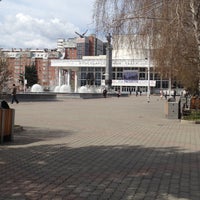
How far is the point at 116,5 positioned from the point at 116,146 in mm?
6053

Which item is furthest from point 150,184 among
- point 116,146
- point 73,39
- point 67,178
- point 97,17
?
point 73,39

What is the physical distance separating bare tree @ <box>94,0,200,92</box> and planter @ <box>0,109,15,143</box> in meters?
5.14

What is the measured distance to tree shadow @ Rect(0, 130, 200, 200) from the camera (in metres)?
6.63

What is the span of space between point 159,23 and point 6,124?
768 cm

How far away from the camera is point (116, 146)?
12.0 meters

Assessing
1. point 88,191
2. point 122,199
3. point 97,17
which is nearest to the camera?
point 122,199

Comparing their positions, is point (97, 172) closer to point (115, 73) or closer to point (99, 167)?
point (99, 167)

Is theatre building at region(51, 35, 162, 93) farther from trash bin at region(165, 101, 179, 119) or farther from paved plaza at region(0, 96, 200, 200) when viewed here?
paved plaza at region(0, 96, 200, 200)

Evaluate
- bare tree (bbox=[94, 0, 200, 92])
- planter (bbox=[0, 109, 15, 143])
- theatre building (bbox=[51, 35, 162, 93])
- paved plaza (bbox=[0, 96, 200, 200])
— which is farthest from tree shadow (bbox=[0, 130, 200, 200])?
theatre building (bbox=[51, 35, 162, 93])

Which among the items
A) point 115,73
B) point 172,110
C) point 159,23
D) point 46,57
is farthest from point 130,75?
point 159,23


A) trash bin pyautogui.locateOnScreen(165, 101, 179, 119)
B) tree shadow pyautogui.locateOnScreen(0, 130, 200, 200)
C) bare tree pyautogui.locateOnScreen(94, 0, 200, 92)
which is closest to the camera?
tree shadow pyautogui.locateOnScreen(0, 130, 200, 200)

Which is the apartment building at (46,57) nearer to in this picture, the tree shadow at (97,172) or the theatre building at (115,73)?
the theatre building at (115,73)

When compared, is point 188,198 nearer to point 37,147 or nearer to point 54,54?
point 37,147

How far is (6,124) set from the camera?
12.3m
